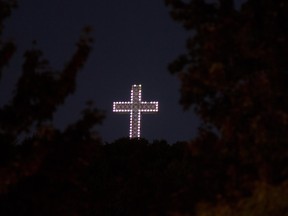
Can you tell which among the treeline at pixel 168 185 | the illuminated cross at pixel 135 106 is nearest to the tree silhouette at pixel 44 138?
the treeline at pixel 168 185

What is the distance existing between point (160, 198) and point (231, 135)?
2.22 m

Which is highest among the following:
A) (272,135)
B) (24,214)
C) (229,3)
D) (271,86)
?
(229,3)

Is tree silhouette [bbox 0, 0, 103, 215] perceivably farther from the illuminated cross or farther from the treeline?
the illuminated cross

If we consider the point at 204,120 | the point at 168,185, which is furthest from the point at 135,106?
the point at 204,120

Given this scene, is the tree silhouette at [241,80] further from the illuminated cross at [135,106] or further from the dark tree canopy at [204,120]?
the illuminated cross at [135,106]

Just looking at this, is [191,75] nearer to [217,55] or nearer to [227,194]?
[217,55]

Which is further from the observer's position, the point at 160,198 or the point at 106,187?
the point at 106,187

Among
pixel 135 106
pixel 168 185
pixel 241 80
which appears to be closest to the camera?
pixel 241 80

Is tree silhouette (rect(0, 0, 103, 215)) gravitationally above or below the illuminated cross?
below

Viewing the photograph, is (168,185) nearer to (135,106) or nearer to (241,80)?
(241,80)

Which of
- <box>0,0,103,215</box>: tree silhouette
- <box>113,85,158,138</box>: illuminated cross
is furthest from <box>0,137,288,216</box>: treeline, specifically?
<box>113,85,158,138</box>: illuminated cross

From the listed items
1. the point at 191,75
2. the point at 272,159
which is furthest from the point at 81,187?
the point at 272,159

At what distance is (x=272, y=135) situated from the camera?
40.0ft

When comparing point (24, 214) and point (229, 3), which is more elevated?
point (229, 3)
